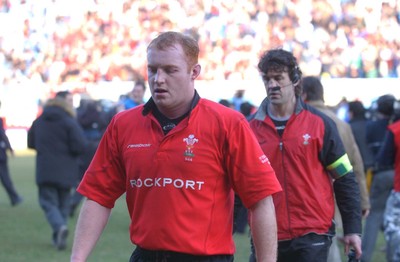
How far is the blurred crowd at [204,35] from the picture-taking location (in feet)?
114

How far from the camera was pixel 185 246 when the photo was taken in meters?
4.09

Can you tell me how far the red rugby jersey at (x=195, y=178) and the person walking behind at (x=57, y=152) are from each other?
26.8ft

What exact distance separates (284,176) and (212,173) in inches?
69.5

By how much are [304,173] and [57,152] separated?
7099mm

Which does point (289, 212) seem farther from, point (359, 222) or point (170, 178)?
point (170, 178)

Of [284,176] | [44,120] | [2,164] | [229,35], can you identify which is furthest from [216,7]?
[284,176]

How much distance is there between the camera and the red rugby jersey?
13.4ft

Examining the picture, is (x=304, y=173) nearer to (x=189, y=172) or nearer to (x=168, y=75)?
(x=189, y=172)

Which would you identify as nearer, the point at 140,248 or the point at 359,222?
the point at 140,248

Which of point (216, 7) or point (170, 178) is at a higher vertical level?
point (170, 178)

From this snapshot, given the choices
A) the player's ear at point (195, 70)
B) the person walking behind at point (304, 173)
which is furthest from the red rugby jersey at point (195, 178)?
the person walking behind at point (304, 173)

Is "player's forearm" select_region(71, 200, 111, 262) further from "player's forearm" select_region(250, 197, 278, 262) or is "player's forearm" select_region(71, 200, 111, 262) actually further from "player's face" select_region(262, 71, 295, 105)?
"player's face" select_region(262, 71, 295, 105)

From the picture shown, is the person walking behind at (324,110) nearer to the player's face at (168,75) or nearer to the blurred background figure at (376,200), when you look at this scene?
the blurred background figure at (376,200)

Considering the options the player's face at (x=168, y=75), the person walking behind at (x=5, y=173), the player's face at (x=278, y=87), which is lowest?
the person walking behind at (x=5, y=173)
